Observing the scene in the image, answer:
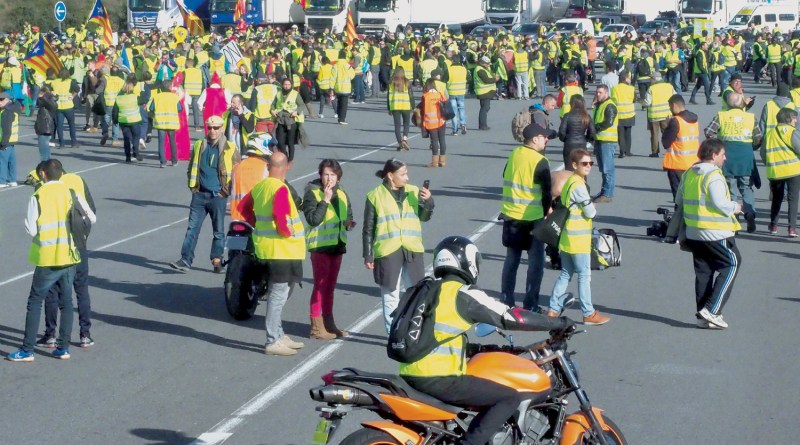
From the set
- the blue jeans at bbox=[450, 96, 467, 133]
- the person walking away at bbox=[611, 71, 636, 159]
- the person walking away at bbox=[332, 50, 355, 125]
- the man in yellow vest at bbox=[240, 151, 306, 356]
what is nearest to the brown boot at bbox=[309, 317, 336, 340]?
the man in yellow vest at bbox=[240, 151, 306, 356]

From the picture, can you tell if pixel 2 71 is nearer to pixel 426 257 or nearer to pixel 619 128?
pixel 619 128

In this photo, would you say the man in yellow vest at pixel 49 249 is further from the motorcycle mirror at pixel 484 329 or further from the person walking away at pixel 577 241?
the motorcycle mirror at pixel 484 329

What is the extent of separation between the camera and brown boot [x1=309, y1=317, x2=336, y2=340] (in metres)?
10.5

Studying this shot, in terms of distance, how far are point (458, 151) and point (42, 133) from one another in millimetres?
7698

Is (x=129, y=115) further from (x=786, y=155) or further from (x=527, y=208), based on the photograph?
(x=527, y=208)

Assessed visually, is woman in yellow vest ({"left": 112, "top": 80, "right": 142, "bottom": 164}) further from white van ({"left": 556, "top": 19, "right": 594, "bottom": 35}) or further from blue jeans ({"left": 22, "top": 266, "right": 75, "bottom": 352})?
white van ({"left": 556, "top": 19, "right": 594, "bottom": 35})

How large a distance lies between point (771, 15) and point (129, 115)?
42.5 metres

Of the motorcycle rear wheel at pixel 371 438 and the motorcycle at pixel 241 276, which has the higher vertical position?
the motorcycle rear wheel at pixel 371 438

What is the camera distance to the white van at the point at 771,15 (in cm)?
5803

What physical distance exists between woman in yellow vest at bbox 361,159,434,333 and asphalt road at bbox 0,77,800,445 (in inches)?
24.3

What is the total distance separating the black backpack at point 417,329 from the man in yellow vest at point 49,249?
4576mm

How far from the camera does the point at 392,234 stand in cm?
991

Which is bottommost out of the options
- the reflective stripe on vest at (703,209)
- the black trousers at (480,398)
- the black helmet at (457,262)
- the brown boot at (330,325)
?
the brown boot at (330,325)

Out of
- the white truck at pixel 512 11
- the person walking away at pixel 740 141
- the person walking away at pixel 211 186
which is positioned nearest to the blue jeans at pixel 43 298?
the person walking away at pixel 211 186
